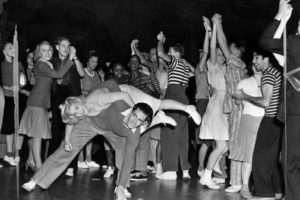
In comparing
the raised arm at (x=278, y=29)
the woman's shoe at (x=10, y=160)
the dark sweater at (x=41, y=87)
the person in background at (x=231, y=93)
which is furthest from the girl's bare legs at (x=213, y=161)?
the woman's shoe at (x=10, y=160)

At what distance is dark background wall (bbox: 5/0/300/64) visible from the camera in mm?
13727

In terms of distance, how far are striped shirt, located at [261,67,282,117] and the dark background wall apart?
25.4ft

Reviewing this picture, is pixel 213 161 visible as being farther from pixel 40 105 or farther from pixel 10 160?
pixel 10 160

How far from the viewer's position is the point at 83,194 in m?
5.80

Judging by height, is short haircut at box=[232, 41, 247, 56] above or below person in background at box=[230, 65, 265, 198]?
above

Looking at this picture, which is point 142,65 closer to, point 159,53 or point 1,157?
point 159,53

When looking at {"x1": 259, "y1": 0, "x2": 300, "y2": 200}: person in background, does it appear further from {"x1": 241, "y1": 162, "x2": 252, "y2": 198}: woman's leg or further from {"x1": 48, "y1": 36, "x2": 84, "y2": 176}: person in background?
{"x1": 48, "y1": 36, "x2": 84, "y2": 176}: person in background

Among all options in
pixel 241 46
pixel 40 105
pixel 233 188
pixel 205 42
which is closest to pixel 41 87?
pixel 40 105

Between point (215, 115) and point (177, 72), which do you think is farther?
point (177, 72)

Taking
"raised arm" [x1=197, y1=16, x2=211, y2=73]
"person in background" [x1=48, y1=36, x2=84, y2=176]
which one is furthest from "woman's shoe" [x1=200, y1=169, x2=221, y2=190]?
"person in background" [x1=48, y1=36, x2=84, y2=176]

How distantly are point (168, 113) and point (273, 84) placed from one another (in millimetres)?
1843

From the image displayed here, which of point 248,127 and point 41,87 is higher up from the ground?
point 41,87

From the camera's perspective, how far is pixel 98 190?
19.9 feet

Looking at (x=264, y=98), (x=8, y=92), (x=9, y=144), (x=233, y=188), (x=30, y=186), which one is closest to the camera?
(x=264, y=98)
